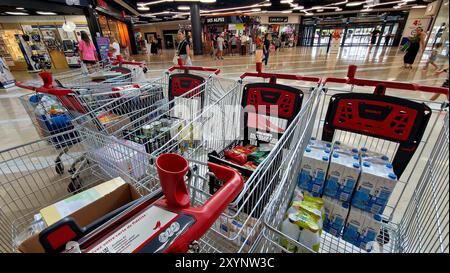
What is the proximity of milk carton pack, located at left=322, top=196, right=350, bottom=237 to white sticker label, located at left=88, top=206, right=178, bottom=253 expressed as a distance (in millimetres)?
1291

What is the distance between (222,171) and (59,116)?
3081 mm

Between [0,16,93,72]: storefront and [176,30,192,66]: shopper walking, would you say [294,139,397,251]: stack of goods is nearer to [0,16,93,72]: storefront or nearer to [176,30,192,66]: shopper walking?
[176,30,192,66]: shopper walking

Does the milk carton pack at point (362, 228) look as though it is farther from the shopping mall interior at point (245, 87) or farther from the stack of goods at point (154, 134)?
the stack of goods at point (154, 134)

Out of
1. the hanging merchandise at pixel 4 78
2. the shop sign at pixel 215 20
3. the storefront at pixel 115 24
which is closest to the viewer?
the hanging merchandise at pixel 4 78

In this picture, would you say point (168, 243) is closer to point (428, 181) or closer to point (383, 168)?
point (428, 181)

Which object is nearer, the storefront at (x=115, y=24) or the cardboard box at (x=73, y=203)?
the cardboard box at (x=73, y=203)

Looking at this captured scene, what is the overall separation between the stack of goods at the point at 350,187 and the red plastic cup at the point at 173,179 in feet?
3.25

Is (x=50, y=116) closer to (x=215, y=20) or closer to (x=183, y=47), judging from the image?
(x=183, y=47)

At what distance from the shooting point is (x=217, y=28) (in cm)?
2023

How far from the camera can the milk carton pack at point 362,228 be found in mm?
1432

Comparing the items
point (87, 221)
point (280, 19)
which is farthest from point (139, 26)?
point (87, 221)

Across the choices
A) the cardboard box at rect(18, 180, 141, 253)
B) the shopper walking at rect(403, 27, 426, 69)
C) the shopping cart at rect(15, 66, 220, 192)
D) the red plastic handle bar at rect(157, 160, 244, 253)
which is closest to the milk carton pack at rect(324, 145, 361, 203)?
the red plastic handle bar at rect(157, 160, 244, 253)

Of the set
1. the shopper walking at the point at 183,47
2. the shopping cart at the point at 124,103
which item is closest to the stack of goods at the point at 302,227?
the shopping cart at the point at 124,103

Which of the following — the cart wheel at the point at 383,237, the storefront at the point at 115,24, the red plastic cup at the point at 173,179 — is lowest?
the cart wheel at the point at 383,237
